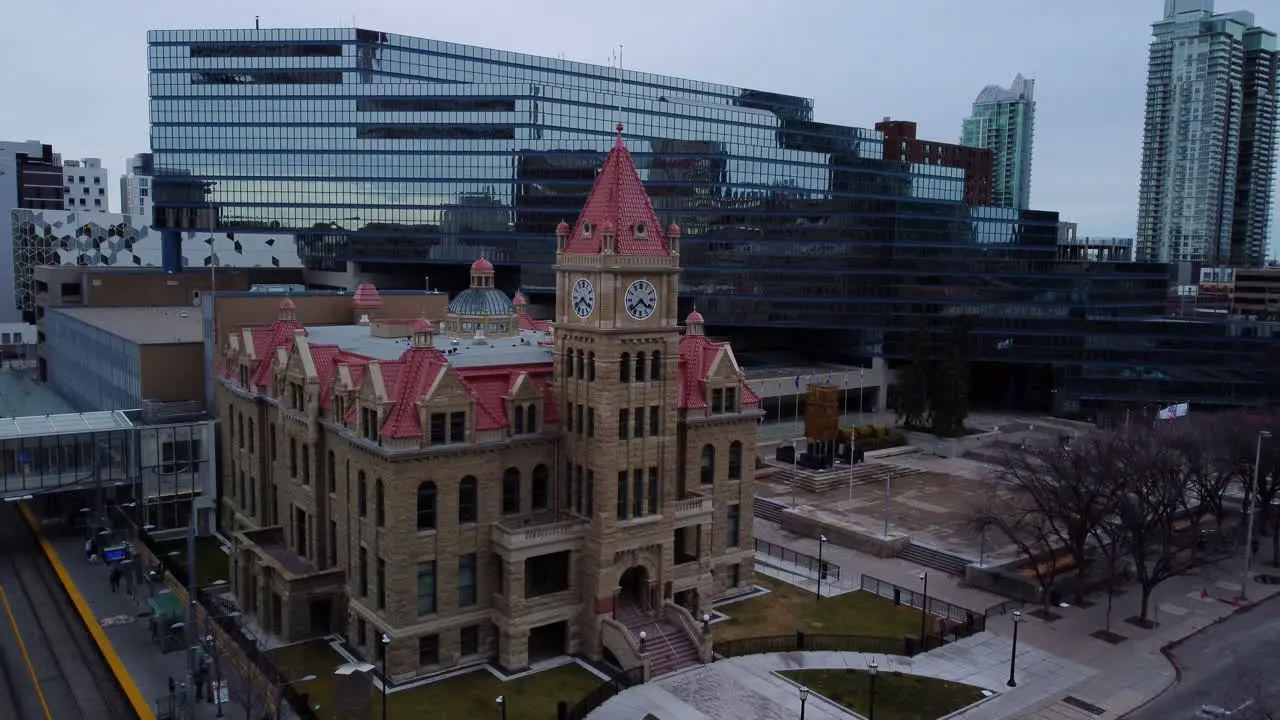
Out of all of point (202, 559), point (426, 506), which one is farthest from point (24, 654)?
point (426, 506)

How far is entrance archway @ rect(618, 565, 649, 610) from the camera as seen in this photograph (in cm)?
5366

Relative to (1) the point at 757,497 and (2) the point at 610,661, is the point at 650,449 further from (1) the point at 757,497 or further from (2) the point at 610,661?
(1) the point at 757,497

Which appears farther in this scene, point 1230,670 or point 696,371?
point 696,371

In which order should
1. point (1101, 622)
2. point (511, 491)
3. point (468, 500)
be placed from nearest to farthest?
point (468, 500)
point (511, 491)
point (1101, 622)

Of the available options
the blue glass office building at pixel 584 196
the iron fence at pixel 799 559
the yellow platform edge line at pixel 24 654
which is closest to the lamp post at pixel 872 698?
the iron fence at pixel 799 559

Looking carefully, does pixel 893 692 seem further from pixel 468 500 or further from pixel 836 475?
pixel 836 475

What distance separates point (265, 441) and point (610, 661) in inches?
1097

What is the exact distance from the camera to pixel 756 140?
448ft

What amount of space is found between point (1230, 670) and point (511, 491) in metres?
39.2

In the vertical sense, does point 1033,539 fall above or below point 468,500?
below

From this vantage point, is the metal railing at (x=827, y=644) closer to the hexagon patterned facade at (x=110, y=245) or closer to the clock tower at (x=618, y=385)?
the clock tower at (x=618, y=385)

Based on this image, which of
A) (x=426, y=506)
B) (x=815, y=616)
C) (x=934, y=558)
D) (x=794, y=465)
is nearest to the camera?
(x=426, y=506)

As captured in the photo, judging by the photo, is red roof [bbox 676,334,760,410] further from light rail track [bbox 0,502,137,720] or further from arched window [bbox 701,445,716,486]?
light rail track [bbox 0,502,137,720]

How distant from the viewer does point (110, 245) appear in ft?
528
